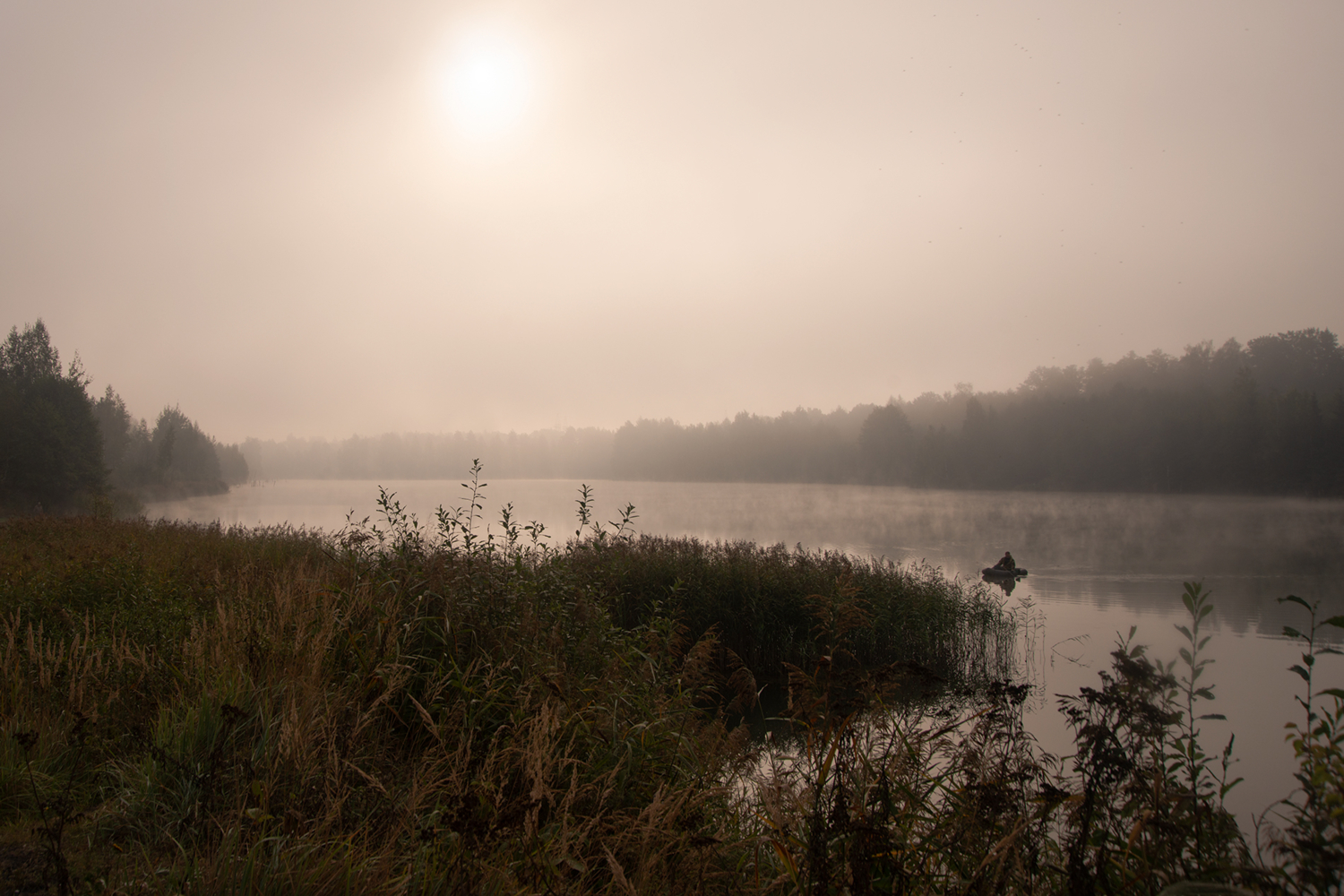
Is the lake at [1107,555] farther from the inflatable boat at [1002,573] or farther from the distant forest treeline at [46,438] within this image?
the distant forest treeline at [46,438]

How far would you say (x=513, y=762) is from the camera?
4.20 m

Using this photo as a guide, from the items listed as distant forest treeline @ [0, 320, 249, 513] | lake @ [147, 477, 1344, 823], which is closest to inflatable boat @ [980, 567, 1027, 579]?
lake @ [147, 477, 1344, 823]

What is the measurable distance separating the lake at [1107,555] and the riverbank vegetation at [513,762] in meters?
1.67

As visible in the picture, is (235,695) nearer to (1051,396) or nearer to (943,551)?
(943,551)

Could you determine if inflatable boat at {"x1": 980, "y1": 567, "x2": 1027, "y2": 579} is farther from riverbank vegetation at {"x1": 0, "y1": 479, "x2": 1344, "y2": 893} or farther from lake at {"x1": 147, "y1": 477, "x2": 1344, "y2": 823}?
riverbank vegetation at {"x1": 0, "y1": 479, "x2": 1344, "y2": 893}

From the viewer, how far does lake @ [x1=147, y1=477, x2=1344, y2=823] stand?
41.2ft

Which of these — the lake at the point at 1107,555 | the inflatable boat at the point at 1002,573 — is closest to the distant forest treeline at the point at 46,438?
the lake at the point at 1107,555

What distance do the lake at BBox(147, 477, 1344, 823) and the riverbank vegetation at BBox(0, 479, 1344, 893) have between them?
1.67m

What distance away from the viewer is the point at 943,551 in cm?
4262

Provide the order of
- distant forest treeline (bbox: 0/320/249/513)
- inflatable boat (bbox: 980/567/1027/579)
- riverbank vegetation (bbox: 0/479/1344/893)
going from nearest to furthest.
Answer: riverbank vegetation (bbox: 0/479/1344/893) → inflatable boat (bbox: 980/567/1027/579) → distant forest treeline (bbox: 0/320/249/513)

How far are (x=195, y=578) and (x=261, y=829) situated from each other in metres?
Answer: 7.75

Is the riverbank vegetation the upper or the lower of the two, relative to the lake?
upper

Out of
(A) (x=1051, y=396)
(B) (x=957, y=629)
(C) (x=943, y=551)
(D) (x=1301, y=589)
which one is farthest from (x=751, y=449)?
(B) (x=957, y=629)

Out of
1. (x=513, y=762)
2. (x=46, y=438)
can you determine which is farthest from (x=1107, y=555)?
(x=46, y=438)
